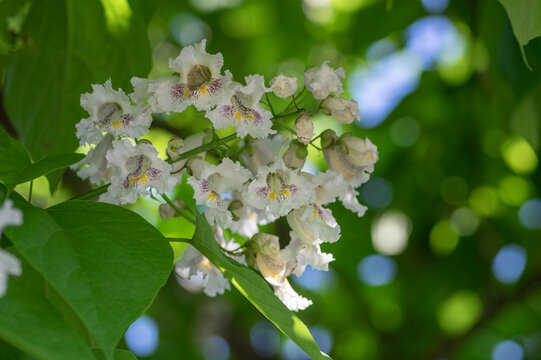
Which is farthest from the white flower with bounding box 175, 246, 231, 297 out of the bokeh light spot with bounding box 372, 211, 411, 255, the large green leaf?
the bokeh light spot with bounding box 372, 211, 411, 255

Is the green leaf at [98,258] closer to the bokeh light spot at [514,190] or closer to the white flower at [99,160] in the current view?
the white flower at [99,160]

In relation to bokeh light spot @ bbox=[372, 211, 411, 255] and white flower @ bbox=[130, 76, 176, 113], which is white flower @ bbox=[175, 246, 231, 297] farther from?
bokeh light spot @ bbox=[372, 211, 411, 255]

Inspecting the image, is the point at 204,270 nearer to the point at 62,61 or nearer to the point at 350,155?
the point at 350,155

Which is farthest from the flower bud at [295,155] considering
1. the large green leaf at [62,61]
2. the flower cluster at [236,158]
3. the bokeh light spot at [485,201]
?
the bokeh light spot at [485,201]

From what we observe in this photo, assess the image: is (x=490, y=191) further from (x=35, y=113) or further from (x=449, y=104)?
(x=35, y=113)

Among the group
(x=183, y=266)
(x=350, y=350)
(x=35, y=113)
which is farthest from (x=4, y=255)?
(x=350, y=350)

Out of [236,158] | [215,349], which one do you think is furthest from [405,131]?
[236,158]
